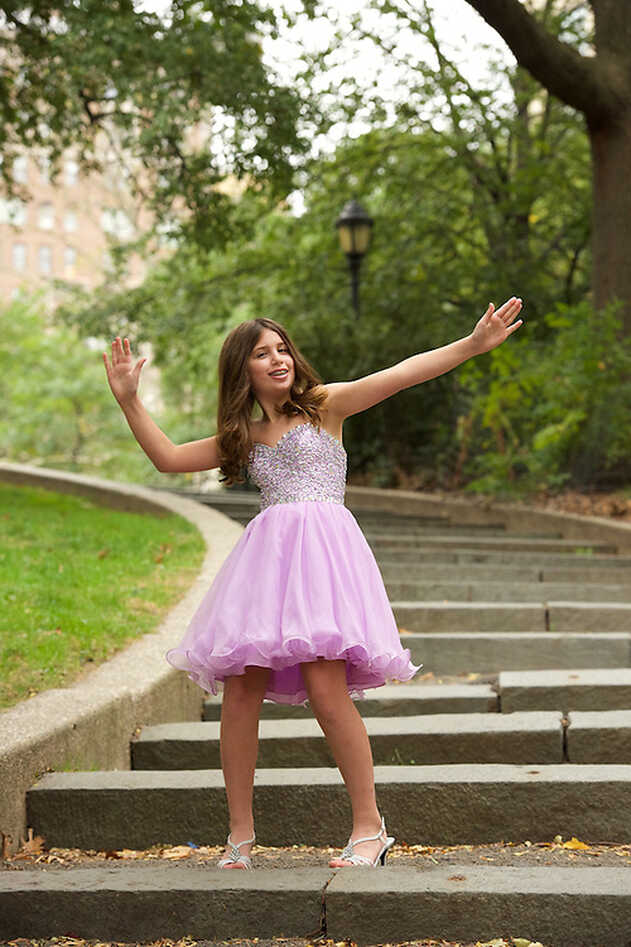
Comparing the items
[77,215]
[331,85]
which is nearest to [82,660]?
[331,85]

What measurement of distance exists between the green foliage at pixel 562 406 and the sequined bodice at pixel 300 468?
832 cm

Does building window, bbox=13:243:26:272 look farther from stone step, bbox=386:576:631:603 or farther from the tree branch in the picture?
stone step, bbox=386:576:631:603

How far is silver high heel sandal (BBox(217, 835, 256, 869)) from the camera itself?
347cm

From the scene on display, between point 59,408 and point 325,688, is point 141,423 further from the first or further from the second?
point 59,408

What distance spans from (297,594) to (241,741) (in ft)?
1.76

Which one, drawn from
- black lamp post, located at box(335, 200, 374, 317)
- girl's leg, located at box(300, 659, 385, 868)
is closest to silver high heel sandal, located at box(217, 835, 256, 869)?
girl's leg, located at box(300, 659, 385, 868)

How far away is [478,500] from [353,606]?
408 inches

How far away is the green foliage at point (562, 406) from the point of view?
38.4 feet

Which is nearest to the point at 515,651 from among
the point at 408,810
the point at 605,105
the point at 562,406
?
the point at 408,810

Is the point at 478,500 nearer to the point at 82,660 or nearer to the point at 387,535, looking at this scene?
the point at 387,535

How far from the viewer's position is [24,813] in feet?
12.9

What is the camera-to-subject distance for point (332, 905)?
117 inches

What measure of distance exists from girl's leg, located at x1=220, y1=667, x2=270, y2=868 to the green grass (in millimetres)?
1201

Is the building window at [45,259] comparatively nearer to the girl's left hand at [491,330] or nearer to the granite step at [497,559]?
Answer: the granite step at [497,559]
